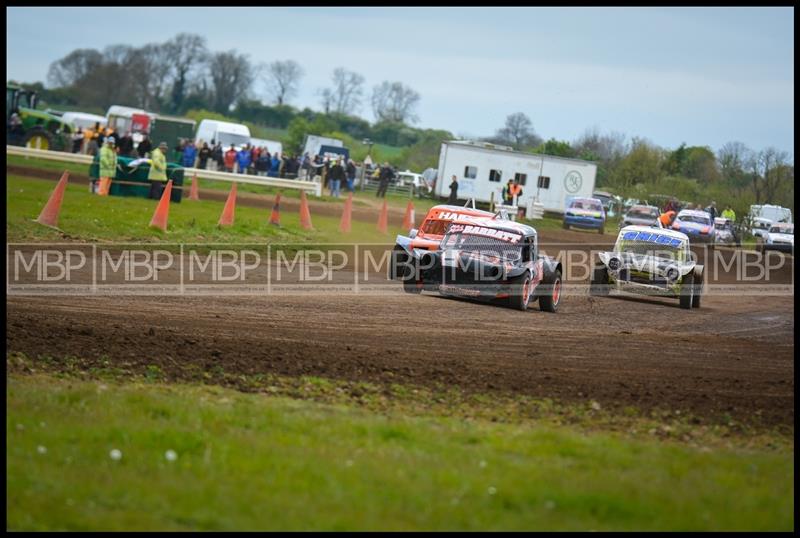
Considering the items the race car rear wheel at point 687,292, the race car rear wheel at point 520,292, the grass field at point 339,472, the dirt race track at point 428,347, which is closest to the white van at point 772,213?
the race car rear wheel at point 687,292

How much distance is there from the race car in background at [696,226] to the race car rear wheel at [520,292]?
88.5ft

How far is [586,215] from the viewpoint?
48.0 metres

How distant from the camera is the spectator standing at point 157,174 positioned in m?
31.1

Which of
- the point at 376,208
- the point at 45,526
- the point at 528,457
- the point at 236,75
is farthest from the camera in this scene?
the point at 236,75

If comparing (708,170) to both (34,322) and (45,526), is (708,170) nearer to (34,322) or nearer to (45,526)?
(34,322)

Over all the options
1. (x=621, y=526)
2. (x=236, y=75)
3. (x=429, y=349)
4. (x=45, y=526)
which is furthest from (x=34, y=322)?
(x=236, y=75)

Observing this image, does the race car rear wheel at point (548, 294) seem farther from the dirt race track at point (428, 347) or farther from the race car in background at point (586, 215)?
the race car in background at point (586, 215)

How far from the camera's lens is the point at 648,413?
9.70 m

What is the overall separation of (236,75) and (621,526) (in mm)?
138841

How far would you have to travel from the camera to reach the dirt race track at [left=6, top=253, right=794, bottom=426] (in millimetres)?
10531

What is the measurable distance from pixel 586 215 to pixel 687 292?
86.8 feet

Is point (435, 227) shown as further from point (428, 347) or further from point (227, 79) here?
point (227, 79)

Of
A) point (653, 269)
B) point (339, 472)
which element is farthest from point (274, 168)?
point (339, 472)

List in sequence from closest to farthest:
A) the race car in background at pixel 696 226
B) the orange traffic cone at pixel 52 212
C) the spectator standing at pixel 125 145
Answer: the orange traffic cone at pixel 52 212 → the spectator standing at pixel 125 145 → the race car in background at pixel 696 226
